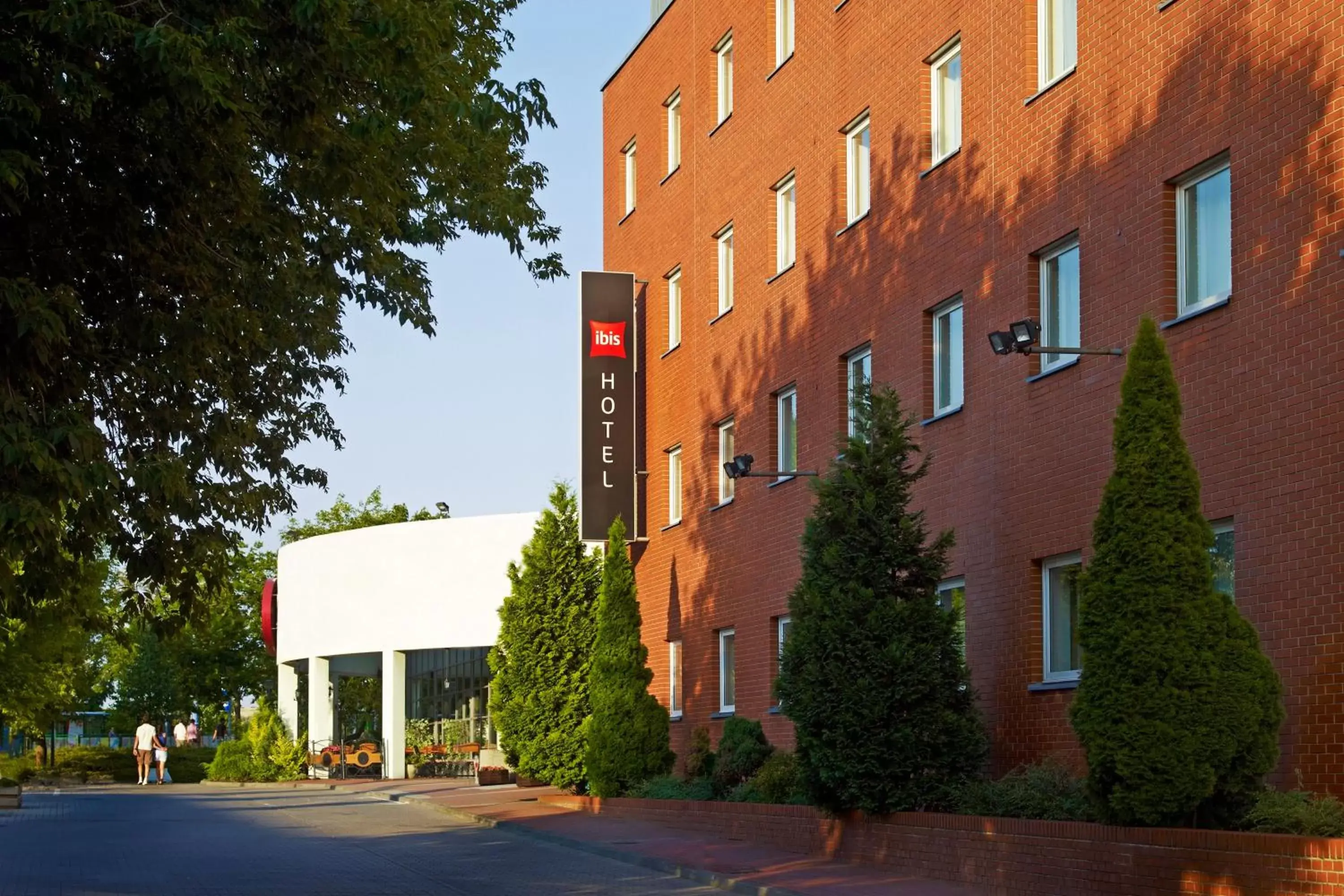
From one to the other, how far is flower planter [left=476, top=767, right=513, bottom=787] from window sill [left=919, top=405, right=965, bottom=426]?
20942mm

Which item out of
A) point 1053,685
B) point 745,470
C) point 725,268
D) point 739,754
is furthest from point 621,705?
point 1053,685

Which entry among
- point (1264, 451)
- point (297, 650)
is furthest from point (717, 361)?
point (297, 650)

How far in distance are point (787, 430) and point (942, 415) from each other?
6551mm

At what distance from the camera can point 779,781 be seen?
75.6ft

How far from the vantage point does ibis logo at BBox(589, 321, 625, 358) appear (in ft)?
113

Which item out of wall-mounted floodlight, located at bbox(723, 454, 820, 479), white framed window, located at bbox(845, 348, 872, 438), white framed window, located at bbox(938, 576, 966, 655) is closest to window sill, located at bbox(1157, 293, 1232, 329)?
white framed window, located at bbox(938, 576, 966, 655)

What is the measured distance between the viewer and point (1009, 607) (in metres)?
20.1

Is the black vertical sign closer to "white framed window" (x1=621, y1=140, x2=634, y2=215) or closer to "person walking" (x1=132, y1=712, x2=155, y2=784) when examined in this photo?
"white framed window" (x1=621, y1=140, x2=634, y2=215)

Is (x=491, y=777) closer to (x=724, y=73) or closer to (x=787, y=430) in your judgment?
(x=787, y=430)

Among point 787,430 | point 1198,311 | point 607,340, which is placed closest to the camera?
point 1198,311

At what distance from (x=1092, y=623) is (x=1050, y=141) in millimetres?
6832

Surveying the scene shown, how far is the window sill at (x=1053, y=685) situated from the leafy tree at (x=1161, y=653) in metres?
3.72

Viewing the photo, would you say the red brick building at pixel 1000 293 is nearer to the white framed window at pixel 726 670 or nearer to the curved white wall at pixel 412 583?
the white framed window at pixel 726 670

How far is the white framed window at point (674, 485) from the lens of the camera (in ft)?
110
